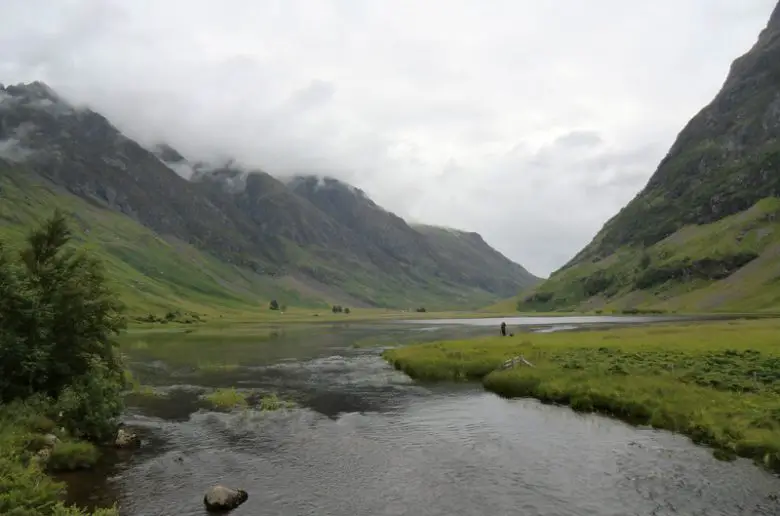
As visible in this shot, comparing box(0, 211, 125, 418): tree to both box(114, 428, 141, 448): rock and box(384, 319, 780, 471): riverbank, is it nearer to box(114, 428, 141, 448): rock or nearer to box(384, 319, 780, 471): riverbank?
box(114, 428, 141, 448): rock

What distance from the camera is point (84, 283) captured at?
142ft

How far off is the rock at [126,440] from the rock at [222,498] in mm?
13149

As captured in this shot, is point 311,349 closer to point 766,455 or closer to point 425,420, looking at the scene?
point 425,420

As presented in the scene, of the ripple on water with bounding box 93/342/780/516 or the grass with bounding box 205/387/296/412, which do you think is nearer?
the ripple on water with bounding box 93/342/780/516

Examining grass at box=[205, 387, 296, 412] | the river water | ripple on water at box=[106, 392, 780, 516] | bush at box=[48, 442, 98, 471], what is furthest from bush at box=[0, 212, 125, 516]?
grass at box=[205, 387, 296, 412]

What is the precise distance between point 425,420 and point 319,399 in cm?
1469

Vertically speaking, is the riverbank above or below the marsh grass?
above

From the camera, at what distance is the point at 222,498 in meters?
27.8

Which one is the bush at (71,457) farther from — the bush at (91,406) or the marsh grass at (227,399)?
the marsh grass at (227,399)

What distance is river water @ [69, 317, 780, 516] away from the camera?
1083 inches

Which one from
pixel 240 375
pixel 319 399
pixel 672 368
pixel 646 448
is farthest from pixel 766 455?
pixel 240 375


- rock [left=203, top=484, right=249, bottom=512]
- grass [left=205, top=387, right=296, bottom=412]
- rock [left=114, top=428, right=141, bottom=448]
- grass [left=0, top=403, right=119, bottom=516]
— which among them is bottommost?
rock [left=203, top=484, right=249, bottom=512]

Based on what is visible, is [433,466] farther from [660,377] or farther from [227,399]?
[227,399]

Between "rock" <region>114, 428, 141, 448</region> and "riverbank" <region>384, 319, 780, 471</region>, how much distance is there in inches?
1306
